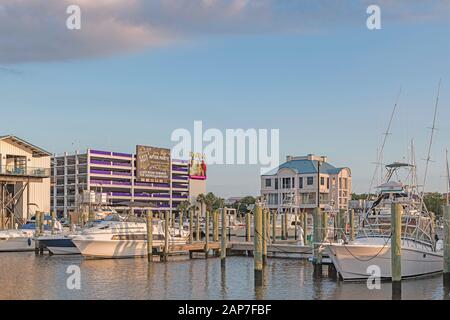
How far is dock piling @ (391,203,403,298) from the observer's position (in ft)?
80.1

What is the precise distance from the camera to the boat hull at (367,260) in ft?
89.8

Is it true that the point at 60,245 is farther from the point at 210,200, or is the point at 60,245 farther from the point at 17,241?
the point at 210,200

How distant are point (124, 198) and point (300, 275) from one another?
109946 millimetres

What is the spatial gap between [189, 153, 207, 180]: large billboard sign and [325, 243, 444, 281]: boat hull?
125 meters

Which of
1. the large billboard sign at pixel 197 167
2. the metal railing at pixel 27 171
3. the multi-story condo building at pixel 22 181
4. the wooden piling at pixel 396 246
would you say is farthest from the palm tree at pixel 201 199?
the wooden piling at pixel 396 246

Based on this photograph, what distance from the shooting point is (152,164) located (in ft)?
378

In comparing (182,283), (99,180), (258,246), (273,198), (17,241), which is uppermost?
(99,180)

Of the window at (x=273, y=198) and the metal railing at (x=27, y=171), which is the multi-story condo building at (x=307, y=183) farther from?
the metal railing at (x=27, y=171)

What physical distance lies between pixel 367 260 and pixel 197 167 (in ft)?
420

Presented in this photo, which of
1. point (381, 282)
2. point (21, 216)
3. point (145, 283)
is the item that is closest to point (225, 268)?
point (145, 283)

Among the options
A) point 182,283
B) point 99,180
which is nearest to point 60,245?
point 182,283

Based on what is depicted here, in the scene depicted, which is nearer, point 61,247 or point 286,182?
point 61,247

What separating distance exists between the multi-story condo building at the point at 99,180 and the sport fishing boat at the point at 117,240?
90989 mm
